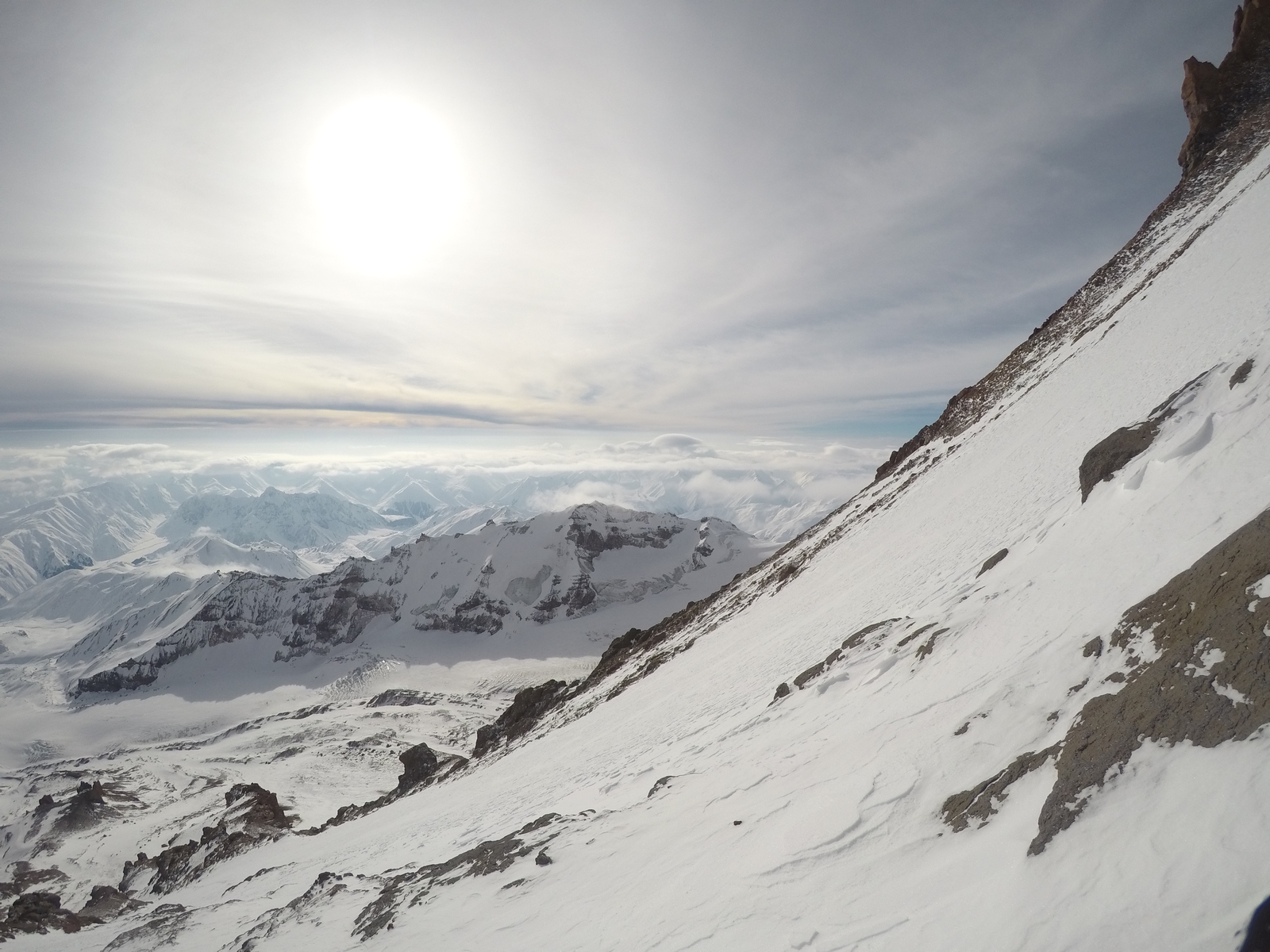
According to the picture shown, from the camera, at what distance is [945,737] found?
234 inches

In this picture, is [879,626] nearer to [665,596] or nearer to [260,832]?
[260,832]

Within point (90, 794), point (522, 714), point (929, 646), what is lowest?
point (90, 794)

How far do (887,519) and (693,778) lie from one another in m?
19.8

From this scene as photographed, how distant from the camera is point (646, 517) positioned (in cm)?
19500

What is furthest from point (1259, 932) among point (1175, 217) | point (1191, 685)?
point (1175, 217)

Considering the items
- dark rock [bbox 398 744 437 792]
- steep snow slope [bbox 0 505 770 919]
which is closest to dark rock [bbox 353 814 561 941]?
dark rock [bbox 398 744 437 792]

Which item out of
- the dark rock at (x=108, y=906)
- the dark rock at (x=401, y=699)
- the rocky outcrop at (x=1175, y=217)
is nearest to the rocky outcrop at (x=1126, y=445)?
the rocky outcrop at (x=1175, y=217)

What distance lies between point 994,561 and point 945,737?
6.35 metres

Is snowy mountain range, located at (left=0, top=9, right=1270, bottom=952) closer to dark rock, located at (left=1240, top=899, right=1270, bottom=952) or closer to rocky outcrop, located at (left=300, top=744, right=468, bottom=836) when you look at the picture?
dark rock, located at (left=1240, top=899, right=1270, bottom=952)

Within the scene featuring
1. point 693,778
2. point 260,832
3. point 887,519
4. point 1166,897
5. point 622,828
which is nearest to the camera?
point 1166,897

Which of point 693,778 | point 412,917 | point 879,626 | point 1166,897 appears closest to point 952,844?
point 1166,897

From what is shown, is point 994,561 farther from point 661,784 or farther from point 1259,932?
point 1259,932

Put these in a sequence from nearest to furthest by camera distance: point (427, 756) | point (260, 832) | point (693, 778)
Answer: point (693, 778), point (260, 832), point (427, 756)

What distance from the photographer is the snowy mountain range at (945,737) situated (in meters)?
3.71
